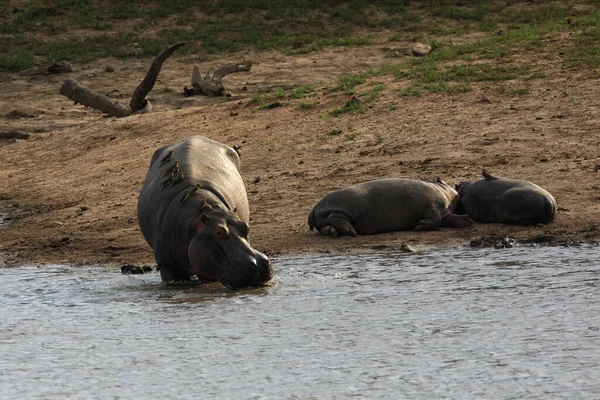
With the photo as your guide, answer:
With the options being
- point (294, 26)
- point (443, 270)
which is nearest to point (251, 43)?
point (294, 26)

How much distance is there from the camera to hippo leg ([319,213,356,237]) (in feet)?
35.4

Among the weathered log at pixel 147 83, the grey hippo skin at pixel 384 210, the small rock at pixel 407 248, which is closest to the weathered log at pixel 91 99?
the weathered log at pixel 147 83

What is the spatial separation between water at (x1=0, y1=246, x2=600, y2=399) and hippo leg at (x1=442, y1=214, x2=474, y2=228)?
87 cm

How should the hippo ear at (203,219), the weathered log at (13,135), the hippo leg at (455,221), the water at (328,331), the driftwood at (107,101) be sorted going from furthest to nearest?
the driftwood at (107,101), the weathered log at (13,135), the hippo leg at (455,221), the hippo ear at (203,219), the water at (328,331)

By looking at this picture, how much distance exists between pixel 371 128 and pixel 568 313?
671cm

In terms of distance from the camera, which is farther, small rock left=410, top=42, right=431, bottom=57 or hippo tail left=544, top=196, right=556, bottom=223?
small rock left=410, top=42, right=431, bottom=57

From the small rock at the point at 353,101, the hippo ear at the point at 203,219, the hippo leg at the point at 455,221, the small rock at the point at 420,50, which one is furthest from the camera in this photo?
the small rock at the point at 420,50

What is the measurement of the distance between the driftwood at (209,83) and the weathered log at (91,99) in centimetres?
145

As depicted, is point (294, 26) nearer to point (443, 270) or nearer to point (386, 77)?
point (386, 77)

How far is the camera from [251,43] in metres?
24.3

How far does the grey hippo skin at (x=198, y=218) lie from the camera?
874 cm

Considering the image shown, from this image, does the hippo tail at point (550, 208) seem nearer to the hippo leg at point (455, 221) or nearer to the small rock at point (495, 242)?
the small rock at point (495, 242)

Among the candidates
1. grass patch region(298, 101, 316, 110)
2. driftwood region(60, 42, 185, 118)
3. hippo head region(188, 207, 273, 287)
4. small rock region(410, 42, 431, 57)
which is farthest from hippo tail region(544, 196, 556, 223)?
small rock region(410, 42, 431, 57)

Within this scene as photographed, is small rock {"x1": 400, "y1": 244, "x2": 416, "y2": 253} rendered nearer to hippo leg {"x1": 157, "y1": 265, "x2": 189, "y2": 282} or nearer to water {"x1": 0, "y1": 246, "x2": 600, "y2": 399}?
water {"x1": 0, "y1": 246, "x2": 600, "y2": 399}
